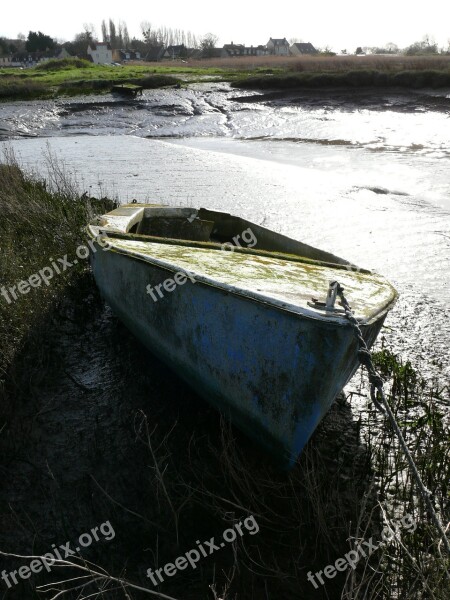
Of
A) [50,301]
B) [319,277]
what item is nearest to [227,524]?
[319,277]

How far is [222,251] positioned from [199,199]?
19.8ft

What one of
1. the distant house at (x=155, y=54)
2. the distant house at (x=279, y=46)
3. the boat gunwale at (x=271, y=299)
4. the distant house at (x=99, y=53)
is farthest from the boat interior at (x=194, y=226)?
the distant house at (x=279, y=46)

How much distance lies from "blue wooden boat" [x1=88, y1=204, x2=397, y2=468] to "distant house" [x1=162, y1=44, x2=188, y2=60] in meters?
93.3

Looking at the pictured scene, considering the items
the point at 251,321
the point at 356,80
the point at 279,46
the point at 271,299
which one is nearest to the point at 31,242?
the point at 251,321

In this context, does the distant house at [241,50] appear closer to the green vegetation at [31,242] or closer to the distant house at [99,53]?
the distant house at [99,53]

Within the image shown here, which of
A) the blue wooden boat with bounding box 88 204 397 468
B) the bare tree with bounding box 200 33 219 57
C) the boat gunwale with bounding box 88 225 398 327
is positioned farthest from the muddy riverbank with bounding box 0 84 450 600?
the bare tree with bounding box 200 33 219 57

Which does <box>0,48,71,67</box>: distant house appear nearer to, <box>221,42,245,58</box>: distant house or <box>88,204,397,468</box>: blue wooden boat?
<box>221,42,245,58</box>: distant house

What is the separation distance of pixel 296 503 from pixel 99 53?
92251 mm

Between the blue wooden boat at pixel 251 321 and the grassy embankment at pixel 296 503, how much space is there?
267mm

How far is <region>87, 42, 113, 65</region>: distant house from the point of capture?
85625 mm

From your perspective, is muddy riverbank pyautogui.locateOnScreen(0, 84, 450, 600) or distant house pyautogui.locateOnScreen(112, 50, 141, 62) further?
distant house pyautogui.locateOnScreen(112, 50, 141, 62)

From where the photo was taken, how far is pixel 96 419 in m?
4.18

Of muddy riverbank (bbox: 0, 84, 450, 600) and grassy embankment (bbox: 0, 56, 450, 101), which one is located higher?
grassy embankment (bbox: 0, 56, 450, 101)

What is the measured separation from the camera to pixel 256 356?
336 cm
